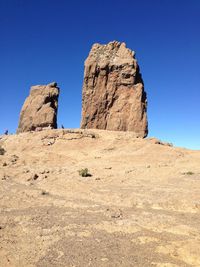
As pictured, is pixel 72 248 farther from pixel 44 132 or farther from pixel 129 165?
pixel 44 132

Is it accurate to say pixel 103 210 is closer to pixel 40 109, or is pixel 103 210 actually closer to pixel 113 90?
pixel 113 90

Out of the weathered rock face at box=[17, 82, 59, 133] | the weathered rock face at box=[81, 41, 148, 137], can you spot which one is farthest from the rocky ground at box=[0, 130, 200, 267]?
the weathered rock face at box=[17, 82, 59, 133]

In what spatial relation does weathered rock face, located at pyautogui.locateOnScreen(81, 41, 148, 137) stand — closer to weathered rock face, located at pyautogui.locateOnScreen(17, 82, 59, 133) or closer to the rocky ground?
weathered rock face, located at pyautogui.locateOnScreen(17, 82, 59, 133)

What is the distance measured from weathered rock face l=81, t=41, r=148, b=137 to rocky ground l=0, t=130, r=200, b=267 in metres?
8.43

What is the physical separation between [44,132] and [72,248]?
29659mm

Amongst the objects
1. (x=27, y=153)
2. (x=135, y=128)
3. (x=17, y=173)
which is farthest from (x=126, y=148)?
(x=17, y=173)

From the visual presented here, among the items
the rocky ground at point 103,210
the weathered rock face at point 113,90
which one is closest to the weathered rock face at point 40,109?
the weathered rock face at point 113,90

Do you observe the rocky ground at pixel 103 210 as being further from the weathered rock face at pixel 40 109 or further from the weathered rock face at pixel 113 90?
the weathered rock face at pixel 40 109

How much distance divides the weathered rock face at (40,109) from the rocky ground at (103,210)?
11.4m

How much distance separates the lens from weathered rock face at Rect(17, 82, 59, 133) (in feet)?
A: 139

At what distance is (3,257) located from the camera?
8578 millimetres

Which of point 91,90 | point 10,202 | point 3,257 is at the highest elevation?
point 91,90

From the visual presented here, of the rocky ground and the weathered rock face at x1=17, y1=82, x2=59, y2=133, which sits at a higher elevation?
the weathered rock face at x1=17, y1=82, x2=59, y2=133

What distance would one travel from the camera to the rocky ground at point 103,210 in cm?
886
